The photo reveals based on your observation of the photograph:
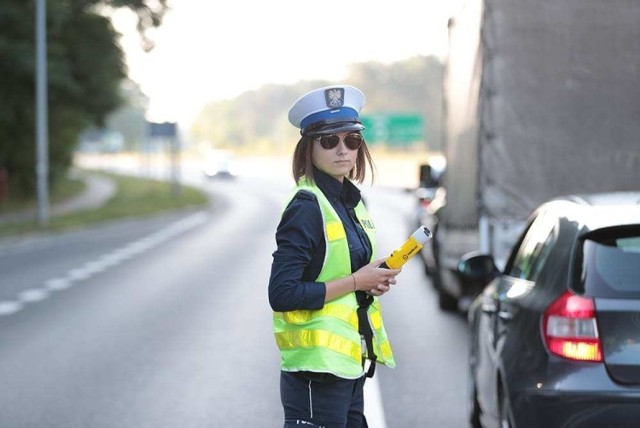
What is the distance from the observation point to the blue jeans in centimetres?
405

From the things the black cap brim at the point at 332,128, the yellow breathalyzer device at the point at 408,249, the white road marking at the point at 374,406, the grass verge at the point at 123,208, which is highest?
the black cap brim at the point at 332,128

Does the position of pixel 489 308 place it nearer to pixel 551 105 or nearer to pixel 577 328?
pixel 577 328

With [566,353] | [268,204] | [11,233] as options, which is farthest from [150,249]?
[268,204]

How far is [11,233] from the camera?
27359 millimetres

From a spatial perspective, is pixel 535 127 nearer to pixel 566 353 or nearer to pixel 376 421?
pixel 376 421

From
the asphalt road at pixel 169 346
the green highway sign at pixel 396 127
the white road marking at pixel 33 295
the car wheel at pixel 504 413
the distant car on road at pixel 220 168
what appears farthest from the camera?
the distant car on road at pixel 220 168

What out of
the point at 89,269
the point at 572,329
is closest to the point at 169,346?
the point at 572,329

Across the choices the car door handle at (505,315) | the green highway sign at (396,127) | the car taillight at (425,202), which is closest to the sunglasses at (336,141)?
the car door handle at (505,315)

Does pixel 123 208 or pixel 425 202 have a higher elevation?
pixel 425 202

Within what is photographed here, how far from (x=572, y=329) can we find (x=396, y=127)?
74.6 m

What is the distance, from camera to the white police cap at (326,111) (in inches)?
163

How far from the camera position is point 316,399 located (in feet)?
13.3

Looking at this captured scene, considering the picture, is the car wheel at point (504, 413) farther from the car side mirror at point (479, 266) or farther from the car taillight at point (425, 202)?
the car taillight at point (425, 202)

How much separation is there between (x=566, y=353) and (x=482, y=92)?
20.0 feet
